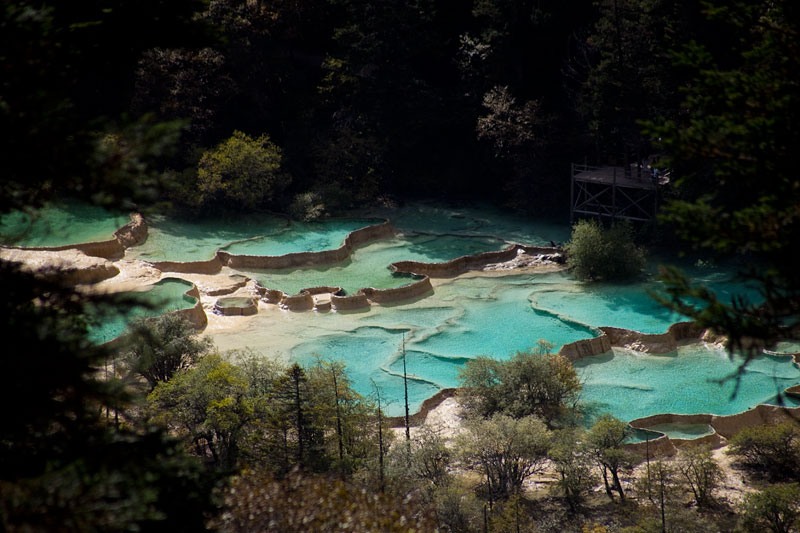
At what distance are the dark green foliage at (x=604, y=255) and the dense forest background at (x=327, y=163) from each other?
8.77 ft

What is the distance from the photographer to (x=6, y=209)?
8.62 meters

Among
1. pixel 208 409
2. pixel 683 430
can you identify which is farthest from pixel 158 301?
pixel 683 430

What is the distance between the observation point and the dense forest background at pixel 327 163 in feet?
26.8

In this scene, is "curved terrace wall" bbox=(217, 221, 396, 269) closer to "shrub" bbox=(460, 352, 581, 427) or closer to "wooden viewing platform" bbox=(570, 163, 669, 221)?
"wooden viewing platform" bbox=(570, 163, 669, 221)

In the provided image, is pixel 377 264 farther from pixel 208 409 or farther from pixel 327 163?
pixel 208 409

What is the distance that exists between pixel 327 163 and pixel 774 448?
22932 millimetres

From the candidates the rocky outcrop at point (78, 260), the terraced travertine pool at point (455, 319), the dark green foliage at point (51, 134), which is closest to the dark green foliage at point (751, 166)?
the dark green foliage at point (51, 134)

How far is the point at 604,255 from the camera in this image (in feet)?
96.3

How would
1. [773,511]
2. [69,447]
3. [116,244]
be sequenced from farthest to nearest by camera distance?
[116,244] < [773,511] < [69,447]

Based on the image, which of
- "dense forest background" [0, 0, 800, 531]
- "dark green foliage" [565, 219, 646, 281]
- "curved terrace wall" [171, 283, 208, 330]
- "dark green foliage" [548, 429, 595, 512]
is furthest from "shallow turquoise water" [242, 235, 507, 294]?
"dark green foliage" [548, 429, 595, 512]

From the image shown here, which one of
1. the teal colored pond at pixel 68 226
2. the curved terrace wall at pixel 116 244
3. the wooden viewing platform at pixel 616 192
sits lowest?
the curved terrace wall at pixel 116 244

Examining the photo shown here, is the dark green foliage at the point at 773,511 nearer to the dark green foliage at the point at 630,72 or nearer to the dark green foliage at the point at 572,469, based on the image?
the dark green foliage at the point at 572,469

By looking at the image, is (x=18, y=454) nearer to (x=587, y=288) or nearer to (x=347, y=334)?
(x=347, y=334)

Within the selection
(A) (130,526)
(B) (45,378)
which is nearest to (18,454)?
(B) (45,378)
